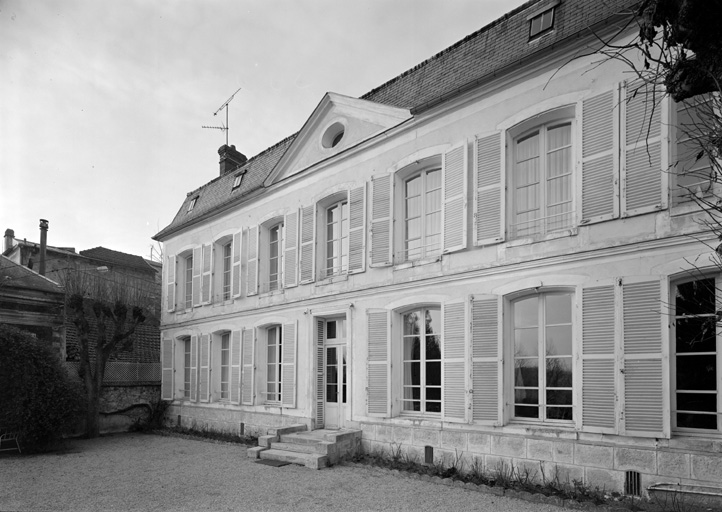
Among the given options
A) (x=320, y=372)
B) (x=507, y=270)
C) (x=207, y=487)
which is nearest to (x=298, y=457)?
(x=207, y=487)

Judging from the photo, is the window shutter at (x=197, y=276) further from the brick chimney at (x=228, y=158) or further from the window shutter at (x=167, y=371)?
the brick chimney at (x=228, y=158)

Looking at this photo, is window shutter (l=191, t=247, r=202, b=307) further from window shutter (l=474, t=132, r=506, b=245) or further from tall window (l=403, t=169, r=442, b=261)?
window shutter (l=474, t=132, r=506, b=245)

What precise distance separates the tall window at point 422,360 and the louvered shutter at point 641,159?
11.0 ft

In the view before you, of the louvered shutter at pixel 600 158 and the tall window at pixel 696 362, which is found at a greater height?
the louvered shutter at pixel 600 158

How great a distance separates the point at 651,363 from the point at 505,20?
5.49m

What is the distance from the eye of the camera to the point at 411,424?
341 inches

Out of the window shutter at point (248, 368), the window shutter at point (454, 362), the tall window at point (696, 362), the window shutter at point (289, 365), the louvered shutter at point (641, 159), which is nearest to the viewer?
the tall window at point (696, 362)

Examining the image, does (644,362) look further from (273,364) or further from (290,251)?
(273,364)

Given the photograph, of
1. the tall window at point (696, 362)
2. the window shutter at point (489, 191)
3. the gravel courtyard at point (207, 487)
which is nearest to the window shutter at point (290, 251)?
the gravel courtyard at point (207, 487)

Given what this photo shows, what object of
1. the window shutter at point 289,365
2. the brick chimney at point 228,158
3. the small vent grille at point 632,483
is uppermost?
the brick chimney at point 228,158

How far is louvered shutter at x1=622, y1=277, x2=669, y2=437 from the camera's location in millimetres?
6188

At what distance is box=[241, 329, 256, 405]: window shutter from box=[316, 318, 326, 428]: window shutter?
219 centimetres

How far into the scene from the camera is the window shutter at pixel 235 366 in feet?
42.6

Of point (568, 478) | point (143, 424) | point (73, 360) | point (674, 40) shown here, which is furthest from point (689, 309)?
point (73, 360)
